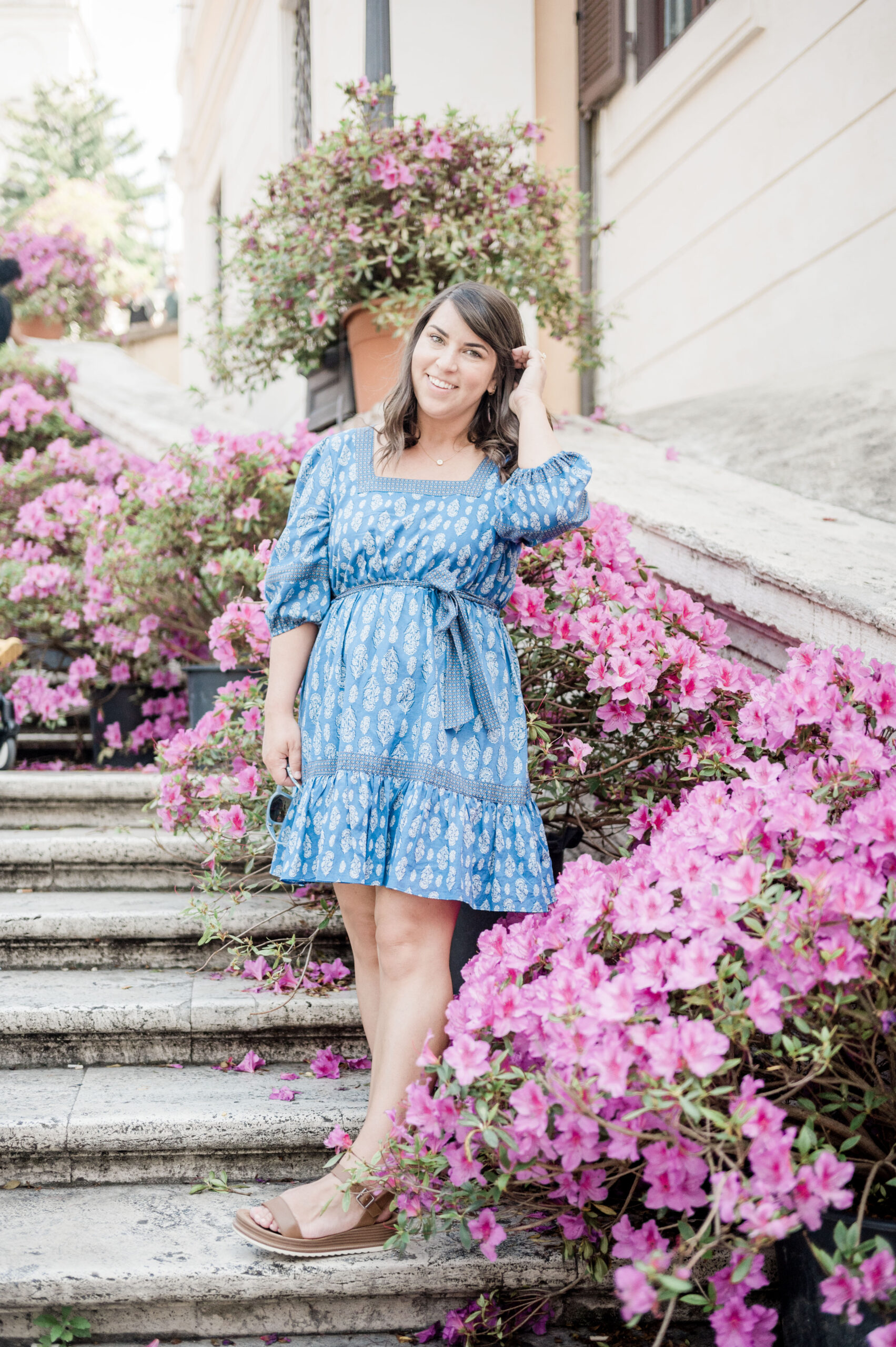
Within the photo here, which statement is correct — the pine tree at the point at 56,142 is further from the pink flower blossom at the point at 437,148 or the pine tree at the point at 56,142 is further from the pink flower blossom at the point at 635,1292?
the pink flower blossom at the point at 635,1292

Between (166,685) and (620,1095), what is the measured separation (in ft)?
11.3

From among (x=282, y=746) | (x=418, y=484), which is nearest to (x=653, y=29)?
(x=418, y=484)

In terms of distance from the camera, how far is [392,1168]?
1.78 m

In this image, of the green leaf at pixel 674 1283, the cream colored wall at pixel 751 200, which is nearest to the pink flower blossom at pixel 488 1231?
the green leaf at pixel 674 1283

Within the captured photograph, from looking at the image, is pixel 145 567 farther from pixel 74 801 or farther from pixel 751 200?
pixel 751 200

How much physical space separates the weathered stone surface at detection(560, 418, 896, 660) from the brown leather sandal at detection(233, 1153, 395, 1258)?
1.55 m

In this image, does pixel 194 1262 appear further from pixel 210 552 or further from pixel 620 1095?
pixel 210 552

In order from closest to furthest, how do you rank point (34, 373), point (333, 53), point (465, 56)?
1. point (465, 56)
2. point (333, 53)
3. point (34, 373)

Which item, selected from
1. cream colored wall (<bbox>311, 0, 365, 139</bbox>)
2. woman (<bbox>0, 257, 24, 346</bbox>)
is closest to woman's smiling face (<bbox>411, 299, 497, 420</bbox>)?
cream colored wall (<bbox>311, 0, 365, 139</bbox>)

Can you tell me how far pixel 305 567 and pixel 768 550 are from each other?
53.8 inches

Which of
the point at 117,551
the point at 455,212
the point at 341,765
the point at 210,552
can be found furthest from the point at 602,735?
the point at 455,212

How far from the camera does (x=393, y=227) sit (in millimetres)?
4445

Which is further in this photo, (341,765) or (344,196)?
(344,196)

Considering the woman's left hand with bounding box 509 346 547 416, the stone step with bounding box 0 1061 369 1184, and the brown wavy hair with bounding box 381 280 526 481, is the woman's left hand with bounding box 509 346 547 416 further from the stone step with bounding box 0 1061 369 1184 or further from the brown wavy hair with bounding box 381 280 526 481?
the stone step with bounding box 0 1061 369 1184
